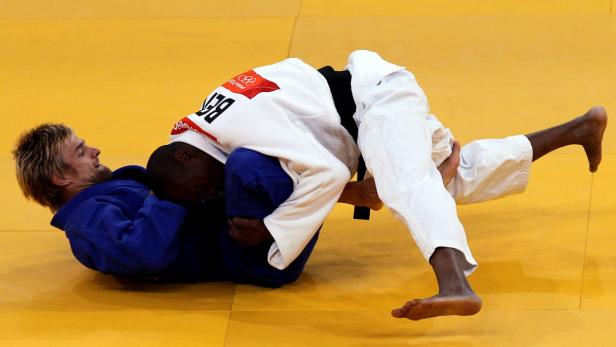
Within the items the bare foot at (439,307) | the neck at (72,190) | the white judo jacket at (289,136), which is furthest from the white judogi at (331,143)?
the neck at (72,190)

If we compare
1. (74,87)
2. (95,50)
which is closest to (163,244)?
(74,87)

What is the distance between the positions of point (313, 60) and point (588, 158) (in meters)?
1.77

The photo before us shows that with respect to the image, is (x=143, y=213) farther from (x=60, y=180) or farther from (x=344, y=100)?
(x=344, y=100)

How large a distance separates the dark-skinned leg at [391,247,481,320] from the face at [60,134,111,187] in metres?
1.29

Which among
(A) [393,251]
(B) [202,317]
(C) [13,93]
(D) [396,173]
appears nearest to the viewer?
(D) [396,173]

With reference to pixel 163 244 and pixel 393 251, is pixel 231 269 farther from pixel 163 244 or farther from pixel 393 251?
pixel 393 251

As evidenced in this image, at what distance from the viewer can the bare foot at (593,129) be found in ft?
14.5

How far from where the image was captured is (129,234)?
13.1 ft

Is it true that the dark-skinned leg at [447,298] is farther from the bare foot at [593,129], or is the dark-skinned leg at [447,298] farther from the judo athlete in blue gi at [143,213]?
the bare foot at [593,129]

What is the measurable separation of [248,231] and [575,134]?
128cm

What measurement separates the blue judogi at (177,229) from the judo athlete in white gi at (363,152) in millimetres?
62

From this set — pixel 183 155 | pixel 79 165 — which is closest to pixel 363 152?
pixel 183 155

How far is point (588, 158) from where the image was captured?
4.50 m

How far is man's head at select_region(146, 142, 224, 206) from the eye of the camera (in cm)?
399
